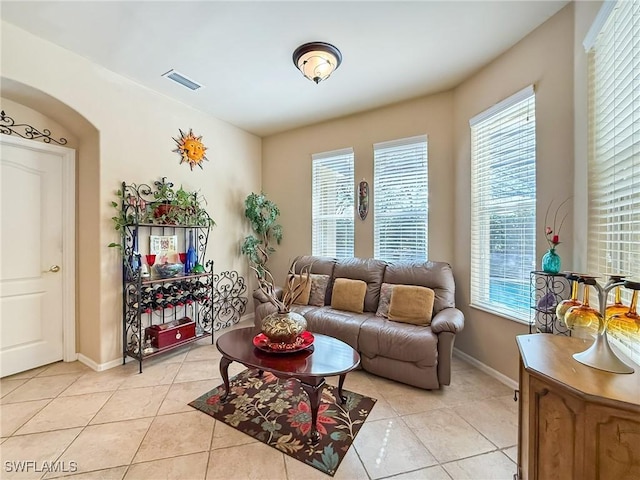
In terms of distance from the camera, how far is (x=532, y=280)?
93.5 inches

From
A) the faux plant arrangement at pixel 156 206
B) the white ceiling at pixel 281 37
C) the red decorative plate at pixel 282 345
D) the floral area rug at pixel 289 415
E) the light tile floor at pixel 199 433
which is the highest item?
the white ceiling at pixel 281 37

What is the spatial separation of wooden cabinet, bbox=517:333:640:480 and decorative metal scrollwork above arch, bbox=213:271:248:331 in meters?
3.65

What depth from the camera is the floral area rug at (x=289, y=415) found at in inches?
68.9

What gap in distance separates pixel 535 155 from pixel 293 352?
2559 mm

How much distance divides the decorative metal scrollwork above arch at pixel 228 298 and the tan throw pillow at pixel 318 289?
1.38m

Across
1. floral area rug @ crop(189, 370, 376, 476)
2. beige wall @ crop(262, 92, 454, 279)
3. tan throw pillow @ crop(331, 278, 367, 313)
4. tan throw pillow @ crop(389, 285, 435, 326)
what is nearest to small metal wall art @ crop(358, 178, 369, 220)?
beige wall @ crop(262, 92, 454, 279)

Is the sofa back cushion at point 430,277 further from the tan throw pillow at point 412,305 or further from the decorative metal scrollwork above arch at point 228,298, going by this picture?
the decorative metal scrollwork above arch at point 228,298

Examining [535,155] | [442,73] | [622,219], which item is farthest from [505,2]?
[622,219]

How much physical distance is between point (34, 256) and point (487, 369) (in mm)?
4672

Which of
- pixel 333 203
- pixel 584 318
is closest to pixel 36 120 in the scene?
pixel 333 203

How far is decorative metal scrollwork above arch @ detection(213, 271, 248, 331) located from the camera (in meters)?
4.02

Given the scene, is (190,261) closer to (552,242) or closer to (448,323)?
(448,323)

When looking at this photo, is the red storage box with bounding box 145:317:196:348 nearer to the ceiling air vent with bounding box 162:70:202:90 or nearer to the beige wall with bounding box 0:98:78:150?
the beige wall with bounding box 0:98:78:150

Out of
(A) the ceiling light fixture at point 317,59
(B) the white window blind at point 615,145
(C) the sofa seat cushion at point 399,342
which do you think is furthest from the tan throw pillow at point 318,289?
(B) the white window blind at point 615,145
